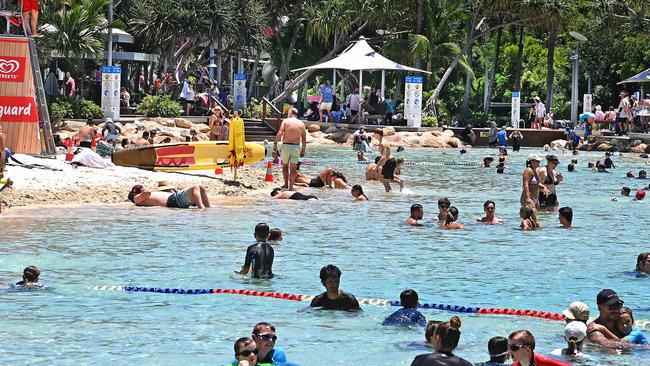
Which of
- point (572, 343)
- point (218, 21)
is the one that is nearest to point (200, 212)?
point (572, 343)

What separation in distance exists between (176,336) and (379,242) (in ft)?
23.6

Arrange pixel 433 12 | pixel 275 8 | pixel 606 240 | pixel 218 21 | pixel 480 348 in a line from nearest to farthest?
pixel 480 348 → pixel 606 240 → pixel 218 21 → pixel 433 12 → pixel 275 8

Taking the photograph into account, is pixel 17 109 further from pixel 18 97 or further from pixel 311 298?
pixel 311 298

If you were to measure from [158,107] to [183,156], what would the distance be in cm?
1643

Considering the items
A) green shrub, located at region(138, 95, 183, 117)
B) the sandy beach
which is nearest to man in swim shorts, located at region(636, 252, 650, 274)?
the sandy beach

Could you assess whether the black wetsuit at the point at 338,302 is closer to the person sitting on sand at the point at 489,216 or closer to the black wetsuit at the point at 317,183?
the person sitting on sand at the point at 489,216

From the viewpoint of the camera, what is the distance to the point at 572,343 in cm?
1026

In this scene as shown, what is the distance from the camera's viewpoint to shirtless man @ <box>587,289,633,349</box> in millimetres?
10766

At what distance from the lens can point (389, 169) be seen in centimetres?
2572

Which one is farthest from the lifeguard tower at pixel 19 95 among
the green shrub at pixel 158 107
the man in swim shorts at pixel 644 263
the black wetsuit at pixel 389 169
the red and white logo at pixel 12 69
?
the green shrub at pixel 158 107

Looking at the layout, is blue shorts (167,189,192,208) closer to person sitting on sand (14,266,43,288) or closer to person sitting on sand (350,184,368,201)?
person sitting on sand (350,184,368,201)

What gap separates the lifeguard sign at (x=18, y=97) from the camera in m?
24.2

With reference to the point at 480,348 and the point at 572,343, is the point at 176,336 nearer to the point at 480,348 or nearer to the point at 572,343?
the point at 480,348

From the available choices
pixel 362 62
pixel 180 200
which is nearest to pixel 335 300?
pixel 180 200
